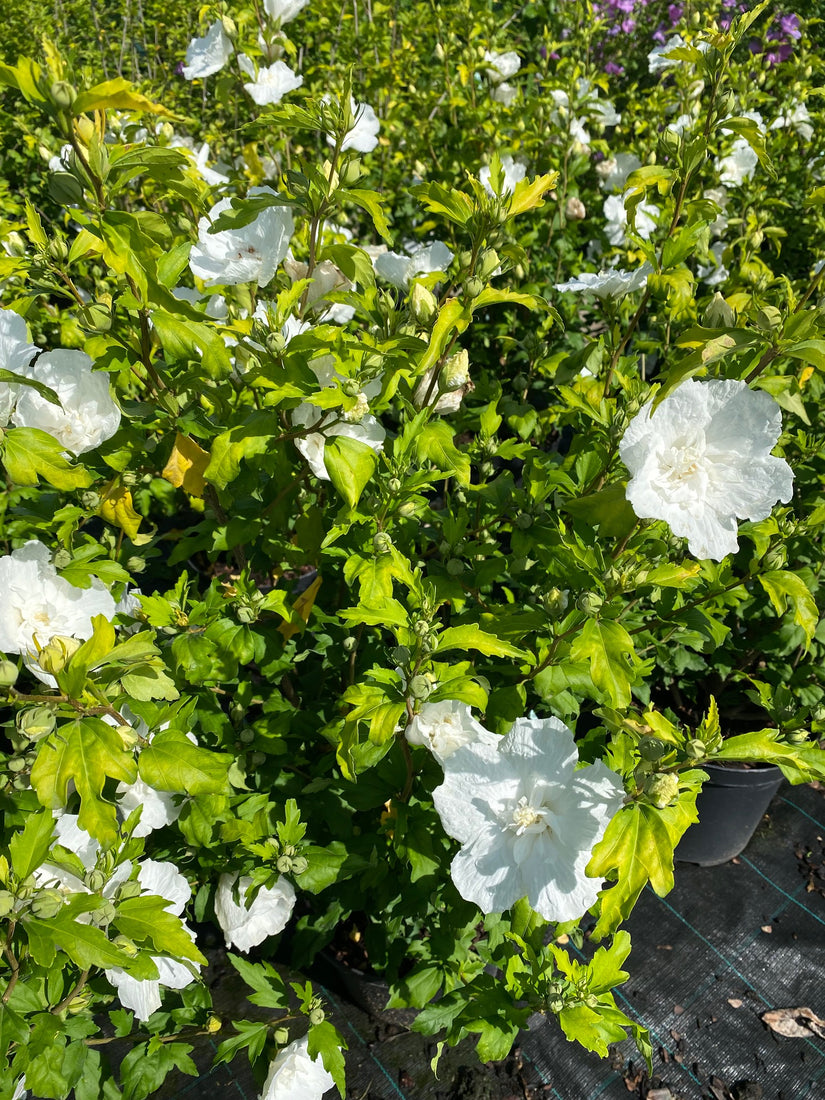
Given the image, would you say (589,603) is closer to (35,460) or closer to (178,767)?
(178,767)

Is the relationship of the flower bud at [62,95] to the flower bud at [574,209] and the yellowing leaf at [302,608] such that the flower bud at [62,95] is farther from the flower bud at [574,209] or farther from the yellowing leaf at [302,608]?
the flower bud at [574,209]

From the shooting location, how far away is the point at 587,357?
1.85m

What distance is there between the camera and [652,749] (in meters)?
1.16

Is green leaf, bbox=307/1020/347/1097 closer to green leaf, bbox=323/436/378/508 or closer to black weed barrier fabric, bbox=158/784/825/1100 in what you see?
black weed barrier fabric, bbox=158/784/825/1100

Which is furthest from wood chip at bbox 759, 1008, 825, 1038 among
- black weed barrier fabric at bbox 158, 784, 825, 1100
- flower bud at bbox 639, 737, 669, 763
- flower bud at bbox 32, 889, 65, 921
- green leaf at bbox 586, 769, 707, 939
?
flower bud at bbox 32, 889, 65, 921

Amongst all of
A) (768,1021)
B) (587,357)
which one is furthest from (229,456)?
(768,1021)

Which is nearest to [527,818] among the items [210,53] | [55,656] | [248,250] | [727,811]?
[55,656]

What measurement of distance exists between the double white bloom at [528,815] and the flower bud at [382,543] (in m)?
0.40

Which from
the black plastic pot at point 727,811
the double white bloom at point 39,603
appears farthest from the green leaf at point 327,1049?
the black plastic pot at point 727,811

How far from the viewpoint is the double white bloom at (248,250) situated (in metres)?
1.46

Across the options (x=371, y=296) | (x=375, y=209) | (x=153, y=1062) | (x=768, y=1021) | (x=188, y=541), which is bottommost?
(x=768, y=1021)

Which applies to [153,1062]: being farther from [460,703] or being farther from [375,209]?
[375,209]

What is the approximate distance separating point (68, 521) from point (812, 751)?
1.46 m

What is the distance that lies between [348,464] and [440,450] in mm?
212
